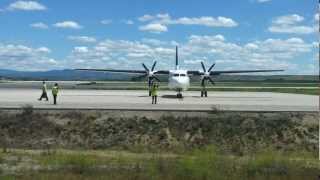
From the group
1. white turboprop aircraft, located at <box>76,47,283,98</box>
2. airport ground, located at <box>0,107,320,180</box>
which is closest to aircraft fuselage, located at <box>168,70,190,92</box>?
white turboprop aircraft, located at <box>76,47,283,98</box>

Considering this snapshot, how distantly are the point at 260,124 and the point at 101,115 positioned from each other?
8.59 meters

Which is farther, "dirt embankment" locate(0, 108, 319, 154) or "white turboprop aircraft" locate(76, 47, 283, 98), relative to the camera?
"white turboprop aircraft" locate(76, 47, 283, 98)

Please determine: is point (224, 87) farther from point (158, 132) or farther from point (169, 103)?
point (158, 132)

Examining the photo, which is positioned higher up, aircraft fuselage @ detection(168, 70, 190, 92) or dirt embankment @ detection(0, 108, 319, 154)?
aircraft fuselage @ detection(168, 70, 190, 92)

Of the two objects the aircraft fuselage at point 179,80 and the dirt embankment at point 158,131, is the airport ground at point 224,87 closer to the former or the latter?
the aircraft fuselage at point 179,80

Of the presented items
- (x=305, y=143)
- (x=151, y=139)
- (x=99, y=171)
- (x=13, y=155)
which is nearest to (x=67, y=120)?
(x=151, y=139)

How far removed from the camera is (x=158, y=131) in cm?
2977

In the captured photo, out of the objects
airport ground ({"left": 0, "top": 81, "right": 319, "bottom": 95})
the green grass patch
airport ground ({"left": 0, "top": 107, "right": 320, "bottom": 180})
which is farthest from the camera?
airport ground ({"left": 0, "top": 81, "right": 319, "bottom": 95})

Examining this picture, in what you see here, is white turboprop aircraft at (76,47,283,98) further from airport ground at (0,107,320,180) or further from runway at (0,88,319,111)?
airport ground at (0,107,320,180)

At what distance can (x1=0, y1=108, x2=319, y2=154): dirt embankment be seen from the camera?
28594 millimetres

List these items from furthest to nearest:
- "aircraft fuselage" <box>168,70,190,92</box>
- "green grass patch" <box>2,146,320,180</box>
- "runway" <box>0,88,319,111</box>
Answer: "aircraft fuselage" <box>168,70,190,92</box> → "runway" <box>0,88,319,111</box> → "green grass patch" <box>2,146,320,180</box>

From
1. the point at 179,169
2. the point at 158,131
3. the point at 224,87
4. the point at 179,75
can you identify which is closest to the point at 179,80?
the point at 179,75

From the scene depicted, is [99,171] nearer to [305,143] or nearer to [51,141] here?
[51,141]

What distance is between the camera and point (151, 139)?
2936 centimetres
